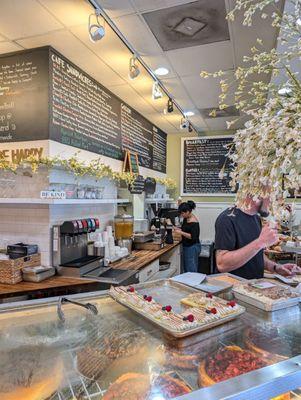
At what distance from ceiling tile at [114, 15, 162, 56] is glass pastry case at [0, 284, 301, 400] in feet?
7.53

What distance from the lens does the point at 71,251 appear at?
9.88 feet

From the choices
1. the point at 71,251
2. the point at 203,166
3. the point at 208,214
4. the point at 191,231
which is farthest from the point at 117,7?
the point at 208,214

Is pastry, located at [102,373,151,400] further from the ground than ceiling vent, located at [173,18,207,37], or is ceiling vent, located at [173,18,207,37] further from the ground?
ceiling vent, located at [173,18,207,37]

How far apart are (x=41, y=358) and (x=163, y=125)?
5574 millimetres

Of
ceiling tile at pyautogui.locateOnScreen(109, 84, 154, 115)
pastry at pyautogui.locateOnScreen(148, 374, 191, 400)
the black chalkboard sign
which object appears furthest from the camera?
the black chalkboard sign

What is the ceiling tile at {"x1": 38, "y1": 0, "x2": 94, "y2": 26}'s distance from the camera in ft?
7.64

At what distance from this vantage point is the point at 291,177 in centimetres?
97

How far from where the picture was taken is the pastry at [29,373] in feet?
2.96

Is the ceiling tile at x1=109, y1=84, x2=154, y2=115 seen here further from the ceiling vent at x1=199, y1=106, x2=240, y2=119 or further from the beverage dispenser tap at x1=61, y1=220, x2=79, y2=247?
the beverage dispenser tap at x1=61, y1=220, x2=79, y2=247

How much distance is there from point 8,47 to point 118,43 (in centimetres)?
106

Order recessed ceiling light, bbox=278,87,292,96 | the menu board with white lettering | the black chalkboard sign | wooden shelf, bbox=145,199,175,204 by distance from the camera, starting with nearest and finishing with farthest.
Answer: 1. recessed ceiling light, bbox=278,87,292,96
2. the black chalkboard sign
3. wooden shelf, bbox=145,199,175,204
4. the menu board with white lettering

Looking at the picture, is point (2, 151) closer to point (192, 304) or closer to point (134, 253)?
point (134, 253)

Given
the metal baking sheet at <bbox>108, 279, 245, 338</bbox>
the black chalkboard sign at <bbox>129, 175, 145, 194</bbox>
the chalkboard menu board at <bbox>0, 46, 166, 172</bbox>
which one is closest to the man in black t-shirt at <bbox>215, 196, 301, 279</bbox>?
the metal baking sheet at <bbox>108, 279, 245, 338</bbox>

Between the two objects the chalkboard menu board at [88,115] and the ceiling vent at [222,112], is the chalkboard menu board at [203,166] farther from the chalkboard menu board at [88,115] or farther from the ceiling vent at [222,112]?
the chalkboard menu board at [88,115]
